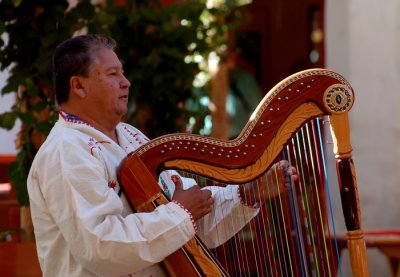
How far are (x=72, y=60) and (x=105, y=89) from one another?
4.7 inches

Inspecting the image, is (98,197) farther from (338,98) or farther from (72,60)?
(338,98)

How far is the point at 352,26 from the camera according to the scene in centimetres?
513

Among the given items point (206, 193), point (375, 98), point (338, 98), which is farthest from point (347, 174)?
point (375, 98)

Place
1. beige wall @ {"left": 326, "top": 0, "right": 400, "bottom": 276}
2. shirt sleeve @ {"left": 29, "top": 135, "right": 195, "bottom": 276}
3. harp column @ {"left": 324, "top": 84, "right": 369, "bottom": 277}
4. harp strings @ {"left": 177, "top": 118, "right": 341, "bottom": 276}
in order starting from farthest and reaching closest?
beige wall @ {"left": 326, "top": 0, "right": 400, "bottom": 276}
harp strings @ {"left": 177, "top": 118, "right": 341, "bottom": 276}
harp column @ {"left": 324, "top": 84, "right": 369, "bottom": 277}
shirt sleeve @ {"left": 29, "top": 135, "right": 195, "bottom": 276}

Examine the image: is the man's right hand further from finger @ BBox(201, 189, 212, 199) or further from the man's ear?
the man's ear

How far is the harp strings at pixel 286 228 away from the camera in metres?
2.45

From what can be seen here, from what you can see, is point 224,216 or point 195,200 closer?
point 195,200

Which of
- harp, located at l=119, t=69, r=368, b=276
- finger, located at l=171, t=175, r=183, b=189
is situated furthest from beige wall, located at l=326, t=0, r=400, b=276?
harp, located at l=119, t=69, r=368, b=276

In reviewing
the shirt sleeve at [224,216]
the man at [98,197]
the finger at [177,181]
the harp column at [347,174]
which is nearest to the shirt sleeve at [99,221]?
the man at [98,197]

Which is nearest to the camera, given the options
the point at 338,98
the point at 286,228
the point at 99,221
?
the point at 99,221

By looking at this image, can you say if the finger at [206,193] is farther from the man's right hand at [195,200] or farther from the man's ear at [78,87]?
the man's ear at [78,87]

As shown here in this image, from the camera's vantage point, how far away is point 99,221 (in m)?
2.26

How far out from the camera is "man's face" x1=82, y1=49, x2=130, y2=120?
8.07ft

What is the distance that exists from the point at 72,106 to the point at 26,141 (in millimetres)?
1127
